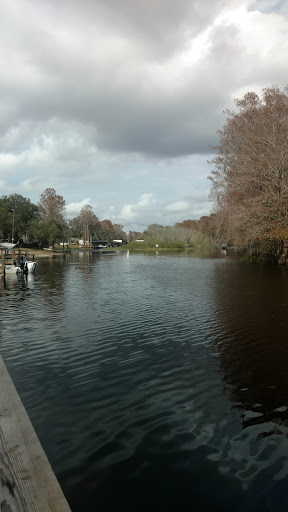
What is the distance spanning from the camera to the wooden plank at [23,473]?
2.99 meters

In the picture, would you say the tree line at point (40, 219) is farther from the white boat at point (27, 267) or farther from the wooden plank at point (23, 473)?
the wooden plank at point (23, 473)

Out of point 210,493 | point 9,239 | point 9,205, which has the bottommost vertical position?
point 210,493

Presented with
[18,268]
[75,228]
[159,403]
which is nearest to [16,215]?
[18,268]

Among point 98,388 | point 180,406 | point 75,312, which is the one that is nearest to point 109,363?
point 98,388

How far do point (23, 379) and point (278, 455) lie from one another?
5.18 metres

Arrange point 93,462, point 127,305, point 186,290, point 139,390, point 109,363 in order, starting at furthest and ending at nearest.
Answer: point 186,290, point 127,305, point 109,363, point 139,390, point 93,462

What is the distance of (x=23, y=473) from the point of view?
3357 millimetres

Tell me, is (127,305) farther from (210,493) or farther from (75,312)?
(210,493)

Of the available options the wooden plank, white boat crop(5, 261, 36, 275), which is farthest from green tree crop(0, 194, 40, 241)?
the wooden plank

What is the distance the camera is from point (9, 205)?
10100 cm

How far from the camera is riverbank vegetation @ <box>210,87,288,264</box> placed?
1157 inches

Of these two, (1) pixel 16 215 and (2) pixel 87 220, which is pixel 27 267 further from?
(2) pixel 87 220

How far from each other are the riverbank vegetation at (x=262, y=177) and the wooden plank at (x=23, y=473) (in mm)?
28661

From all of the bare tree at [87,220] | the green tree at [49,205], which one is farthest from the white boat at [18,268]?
the bare tree at [87,220]
